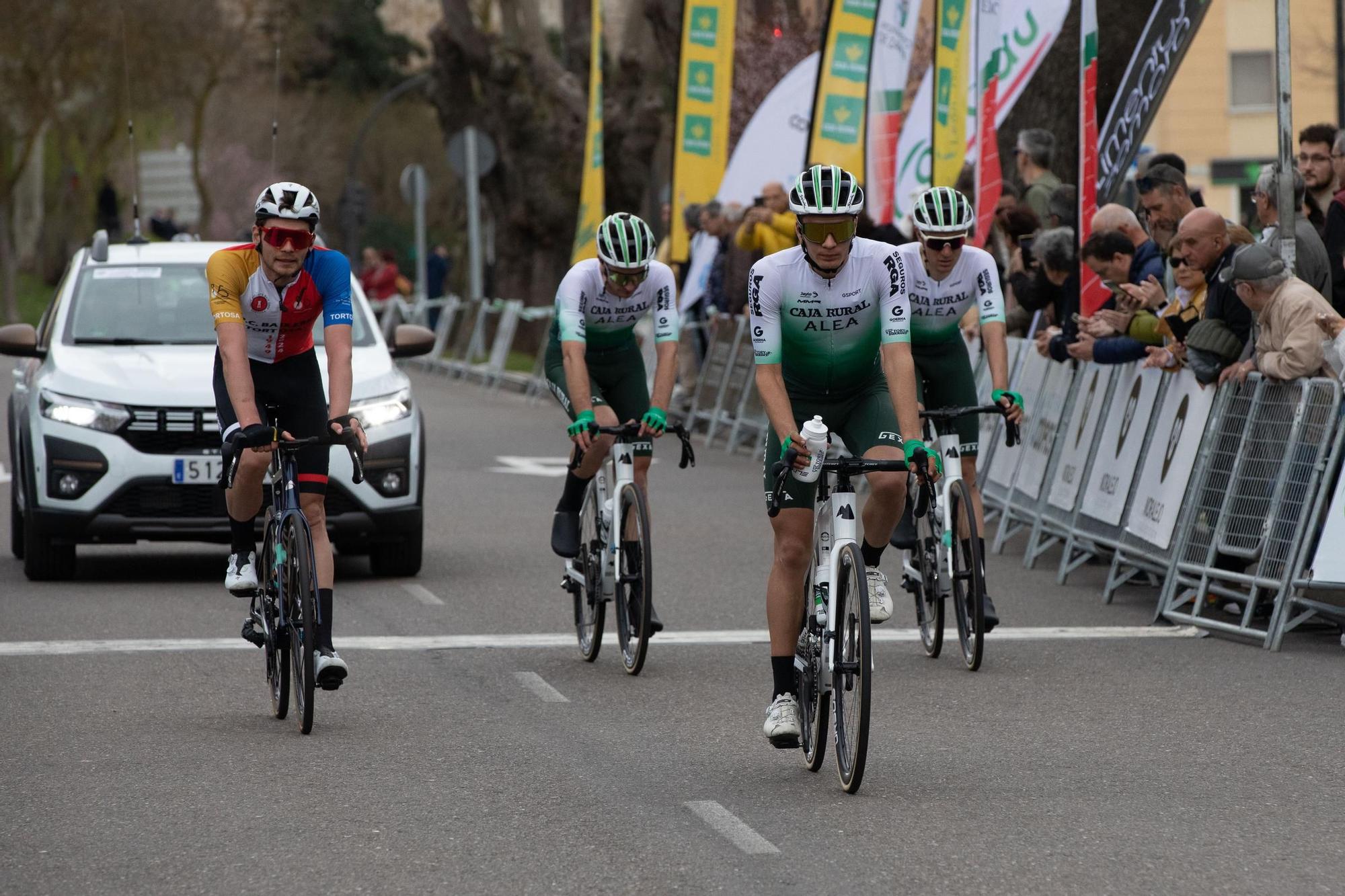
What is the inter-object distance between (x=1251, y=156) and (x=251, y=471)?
171 feet

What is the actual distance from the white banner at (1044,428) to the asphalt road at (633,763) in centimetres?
158

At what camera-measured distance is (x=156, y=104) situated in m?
54.5

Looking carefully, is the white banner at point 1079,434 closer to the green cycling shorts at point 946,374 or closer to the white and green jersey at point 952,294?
the green cycling shorts at point 946,374

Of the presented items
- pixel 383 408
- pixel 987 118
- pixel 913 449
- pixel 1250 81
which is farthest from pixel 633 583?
pixel 1250 81

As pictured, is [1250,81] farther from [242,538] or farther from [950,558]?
[242,538]

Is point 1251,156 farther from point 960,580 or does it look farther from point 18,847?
point 18,847

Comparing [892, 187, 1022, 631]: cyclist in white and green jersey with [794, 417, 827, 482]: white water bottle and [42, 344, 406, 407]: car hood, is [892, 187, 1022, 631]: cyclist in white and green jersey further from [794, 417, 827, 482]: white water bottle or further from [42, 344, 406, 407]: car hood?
[42, 344, 406, 407]: car hood

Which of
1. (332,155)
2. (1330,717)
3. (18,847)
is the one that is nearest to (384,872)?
(18,847)

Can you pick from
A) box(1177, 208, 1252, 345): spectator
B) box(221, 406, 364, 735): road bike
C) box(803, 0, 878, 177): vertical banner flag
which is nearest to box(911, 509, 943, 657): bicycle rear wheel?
box(1177, 208, 1252, 345): spectator

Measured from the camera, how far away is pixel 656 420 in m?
9.11

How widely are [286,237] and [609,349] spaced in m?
2.18

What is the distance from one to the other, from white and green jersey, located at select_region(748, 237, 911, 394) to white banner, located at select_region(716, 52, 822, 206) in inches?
604


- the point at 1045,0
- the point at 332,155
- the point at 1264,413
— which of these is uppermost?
the point at 1045,0

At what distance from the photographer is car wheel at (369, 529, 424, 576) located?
41.0 ft
